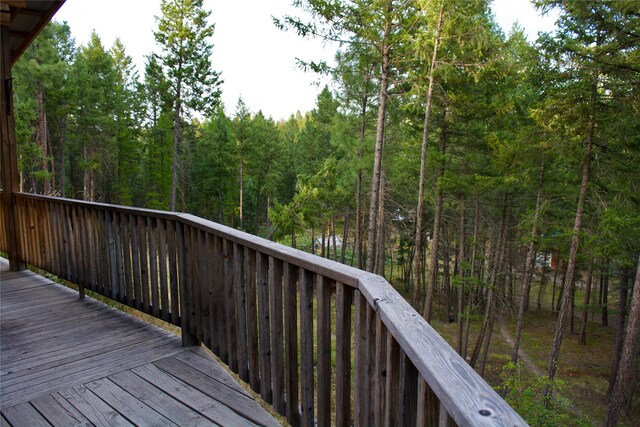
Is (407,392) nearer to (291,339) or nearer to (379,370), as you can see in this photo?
→ (379,370)

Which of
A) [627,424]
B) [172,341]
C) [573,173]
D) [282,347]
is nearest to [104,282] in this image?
[172,341]

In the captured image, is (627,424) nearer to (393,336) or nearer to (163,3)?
(393,336)

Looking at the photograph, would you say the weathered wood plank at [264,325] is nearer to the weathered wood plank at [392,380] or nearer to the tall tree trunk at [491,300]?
the weathered wood plank at [392,380]

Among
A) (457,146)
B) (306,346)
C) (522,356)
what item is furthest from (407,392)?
(522,356)

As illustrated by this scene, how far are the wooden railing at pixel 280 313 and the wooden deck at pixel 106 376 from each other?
0.59 ft

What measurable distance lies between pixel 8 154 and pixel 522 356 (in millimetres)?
20075

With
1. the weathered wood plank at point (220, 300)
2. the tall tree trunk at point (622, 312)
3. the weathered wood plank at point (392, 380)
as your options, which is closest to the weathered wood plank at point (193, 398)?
the weathered wood plank at point (220, 300)

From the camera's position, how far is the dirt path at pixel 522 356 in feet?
54.9

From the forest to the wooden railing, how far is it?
864 cm

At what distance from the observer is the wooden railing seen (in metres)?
0.98

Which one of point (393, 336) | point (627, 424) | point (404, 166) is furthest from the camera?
point (404, 166)

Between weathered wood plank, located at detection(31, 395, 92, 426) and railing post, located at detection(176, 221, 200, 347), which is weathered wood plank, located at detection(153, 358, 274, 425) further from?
weathered wood plank, located at detection(31, 395, 92, 426)

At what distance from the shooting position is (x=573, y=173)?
11883 mm

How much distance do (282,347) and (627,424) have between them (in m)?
16.5
